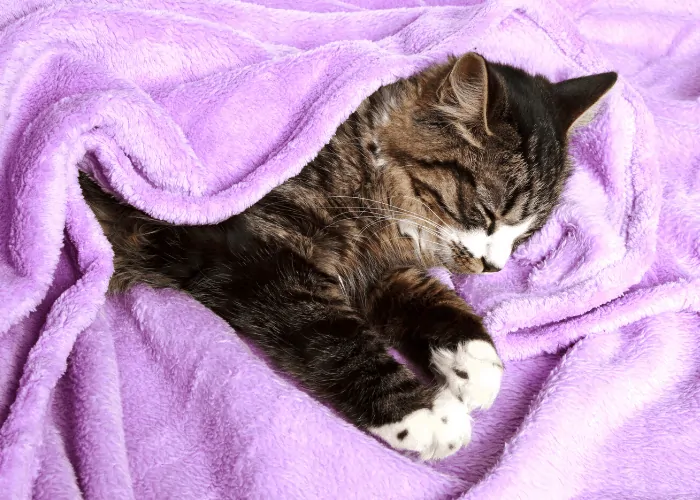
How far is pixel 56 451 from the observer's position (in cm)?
112

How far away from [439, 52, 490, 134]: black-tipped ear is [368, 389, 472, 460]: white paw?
0.63m

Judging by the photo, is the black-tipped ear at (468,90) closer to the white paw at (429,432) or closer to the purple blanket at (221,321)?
the purple blanket at (221,321)

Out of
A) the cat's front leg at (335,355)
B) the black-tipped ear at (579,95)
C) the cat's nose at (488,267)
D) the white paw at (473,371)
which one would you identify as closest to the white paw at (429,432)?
the cat's front leg at (335,355)

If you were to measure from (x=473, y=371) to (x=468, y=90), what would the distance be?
61 cm

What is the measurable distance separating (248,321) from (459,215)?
1.78ft

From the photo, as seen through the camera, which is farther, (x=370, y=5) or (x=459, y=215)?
(x=370, y=5)

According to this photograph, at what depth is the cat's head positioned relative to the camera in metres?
1.49

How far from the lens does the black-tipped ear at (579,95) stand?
1553 mm

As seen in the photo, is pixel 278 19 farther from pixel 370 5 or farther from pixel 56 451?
pixel 56 451

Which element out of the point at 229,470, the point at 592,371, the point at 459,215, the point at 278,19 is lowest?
the point at 592,371

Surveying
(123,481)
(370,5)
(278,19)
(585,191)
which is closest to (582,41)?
(585,191)

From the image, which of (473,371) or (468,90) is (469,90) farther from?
(473,371)

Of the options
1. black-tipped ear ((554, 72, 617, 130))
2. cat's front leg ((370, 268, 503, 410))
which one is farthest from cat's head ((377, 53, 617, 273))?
cat's front leg ((370, 268, 503, 410))

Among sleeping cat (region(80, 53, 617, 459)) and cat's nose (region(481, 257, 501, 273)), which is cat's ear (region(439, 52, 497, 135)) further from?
cat's nose (region(481, 257, 501, 273))
